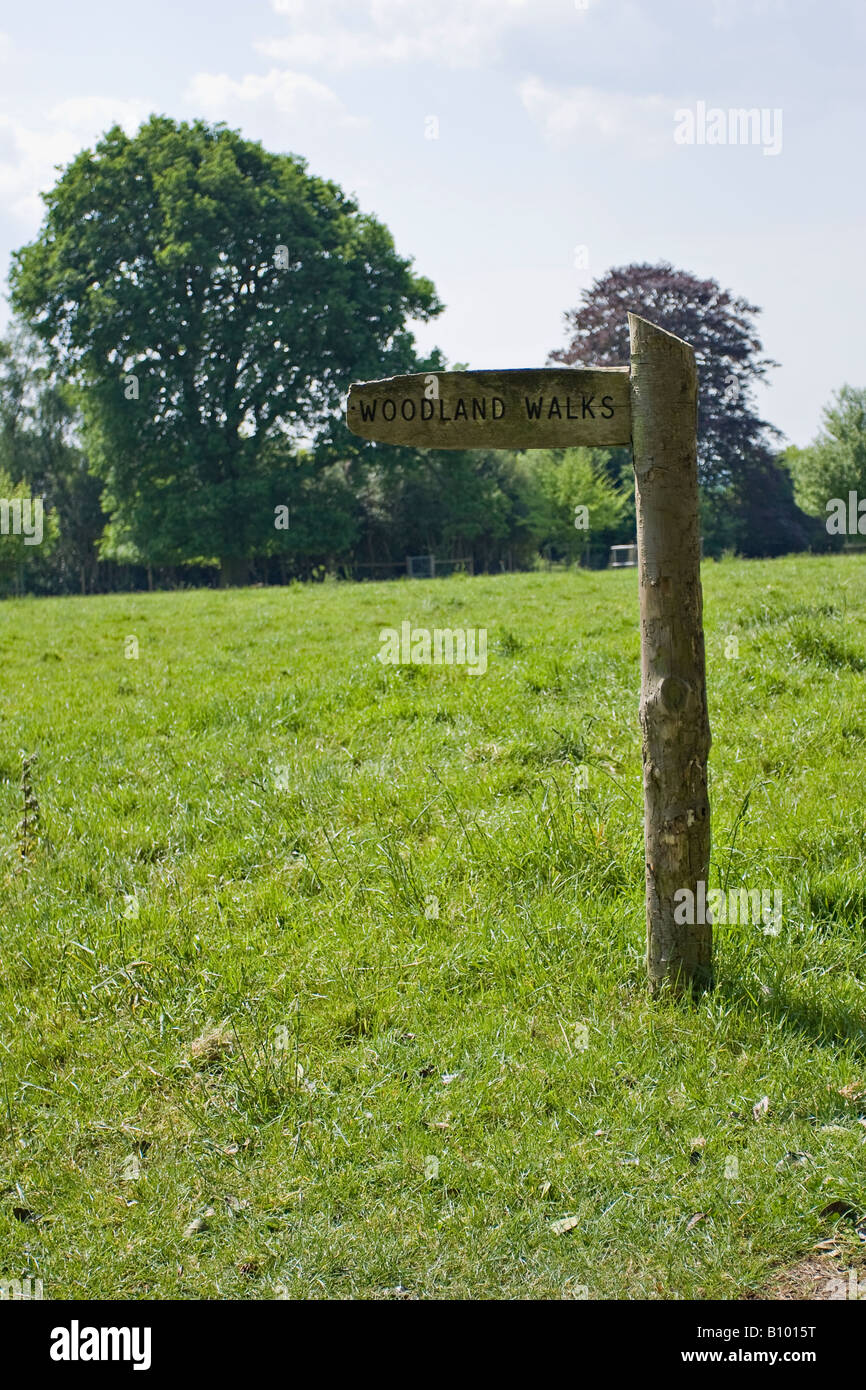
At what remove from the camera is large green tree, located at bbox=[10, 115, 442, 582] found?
1575 inches

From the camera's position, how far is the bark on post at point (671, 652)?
409 cm

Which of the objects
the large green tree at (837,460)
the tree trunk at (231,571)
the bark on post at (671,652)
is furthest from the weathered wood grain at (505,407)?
the large green tree at (837,460)

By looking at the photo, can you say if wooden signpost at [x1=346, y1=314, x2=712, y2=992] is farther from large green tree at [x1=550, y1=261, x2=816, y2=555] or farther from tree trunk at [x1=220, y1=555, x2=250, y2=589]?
large green tree at [x1=550, y1=261, x2=816, y2=555]

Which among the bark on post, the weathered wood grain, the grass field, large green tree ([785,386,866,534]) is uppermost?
large green tree ([785,386,866,534])

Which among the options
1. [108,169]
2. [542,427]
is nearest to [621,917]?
[542,427]

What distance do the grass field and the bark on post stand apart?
Result: 343 mm

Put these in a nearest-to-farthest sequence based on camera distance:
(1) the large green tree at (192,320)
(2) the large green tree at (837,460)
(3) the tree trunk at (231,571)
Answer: (1) the large green tree at (192,320) → (3) the tree trunk at (231,571) → (2) the large green tree at (837,460)

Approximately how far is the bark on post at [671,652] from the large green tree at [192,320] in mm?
37188

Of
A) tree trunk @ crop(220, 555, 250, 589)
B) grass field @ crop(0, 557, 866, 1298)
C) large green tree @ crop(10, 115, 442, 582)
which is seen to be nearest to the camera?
grass field @ crop(0, 557, 866, 1298)

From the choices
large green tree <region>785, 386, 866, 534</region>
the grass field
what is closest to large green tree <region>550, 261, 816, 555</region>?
large green tree <region>785, 386, 866, 534</region>

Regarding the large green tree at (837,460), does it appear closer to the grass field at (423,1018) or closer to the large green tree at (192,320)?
the large green tree at (192,320)

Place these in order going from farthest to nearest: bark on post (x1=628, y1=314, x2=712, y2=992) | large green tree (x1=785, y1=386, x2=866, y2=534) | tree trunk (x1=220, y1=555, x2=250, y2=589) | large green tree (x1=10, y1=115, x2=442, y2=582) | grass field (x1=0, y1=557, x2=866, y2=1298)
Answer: large green tree (x1=785, y1=386, x2=866, y2=534)
tree trunk (x1=220, y1=555, x2=250, y2=589)
large green tree (x1=10, y1=115, x2=442, y2=582)
bark on post (x1=628, y1=314, x2=712, y2=992)
grass field (x1=0, y1=557, x2=866, y2=1298)
